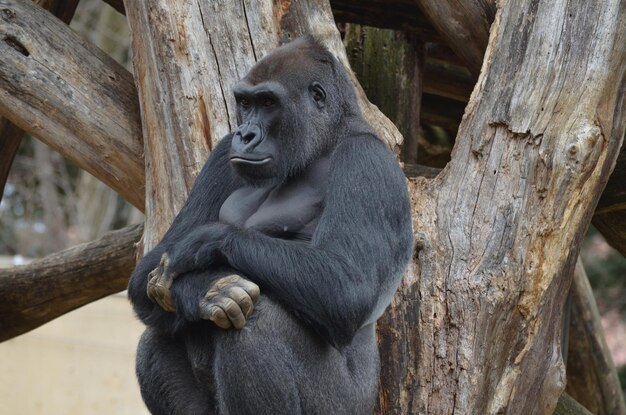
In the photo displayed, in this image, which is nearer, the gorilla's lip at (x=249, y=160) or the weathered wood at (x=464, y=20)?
the gorilla's lip at (x=249, y=160)

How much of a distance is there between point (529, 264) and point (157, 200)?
1607 mm

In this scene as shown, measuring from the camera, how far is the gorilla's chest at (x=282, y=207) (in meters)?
3.35

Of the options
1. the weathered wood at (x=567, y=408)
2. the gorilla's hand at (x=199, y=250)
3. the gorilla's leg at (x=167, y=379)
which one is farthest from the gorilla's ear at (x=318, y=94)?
the weathered wood at (x=567, y=408)

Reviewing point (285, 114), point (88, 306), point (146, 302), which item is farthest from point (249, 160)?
point (88, 306)

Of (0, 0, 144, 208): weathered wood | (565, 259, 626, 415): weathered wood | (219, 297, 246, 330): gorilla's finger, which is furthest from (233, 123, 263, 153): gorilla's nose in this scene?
(565, 259, 626, 415): weathered wood

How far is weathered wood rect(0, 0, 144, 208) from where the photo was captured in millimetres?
4449

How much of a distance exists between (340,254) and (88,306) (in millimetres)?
6058

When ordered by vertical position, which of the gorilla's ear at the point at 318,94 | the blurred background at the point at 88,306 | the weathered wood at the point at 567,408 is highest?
the gorilla's ear at the point at 318,94

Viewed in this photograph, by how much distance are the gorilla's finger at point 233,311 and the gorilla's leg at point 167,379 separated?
1.61 feet

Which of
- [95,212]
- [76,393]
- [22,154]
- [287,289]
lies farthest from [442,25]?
[22,154]

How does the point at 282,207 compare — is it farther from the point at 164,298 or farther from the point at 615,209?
the point at 615,209

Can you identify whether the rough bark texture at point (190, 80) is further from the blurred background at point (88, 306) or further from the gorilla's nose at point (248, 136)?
the blurred background at point (88, 306)

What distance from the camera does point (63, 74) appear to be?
176 inches

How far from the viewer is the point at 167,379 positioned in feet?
11.1
